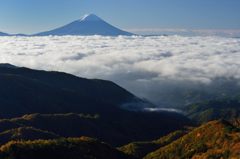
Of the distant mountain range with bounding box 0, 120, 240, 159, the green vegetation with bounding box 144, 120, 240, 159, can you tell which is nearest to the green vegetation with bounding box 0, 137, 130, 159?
the distant mountain range with bounding box 0, 120, 240, 159

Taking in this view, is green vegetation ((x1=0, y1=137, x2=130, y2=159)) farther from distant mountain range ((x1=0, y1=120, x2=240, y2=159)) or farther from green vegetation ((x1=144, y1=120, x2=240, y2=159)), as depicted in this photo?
green vegetation ((x1=144, y1=120, x2=240, y2=159))

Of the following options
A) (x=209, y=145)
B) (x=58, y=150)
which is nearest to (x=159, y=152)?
(x=209, y=145)

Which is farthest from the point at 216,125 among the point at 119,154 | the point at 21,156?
the point at 21,156

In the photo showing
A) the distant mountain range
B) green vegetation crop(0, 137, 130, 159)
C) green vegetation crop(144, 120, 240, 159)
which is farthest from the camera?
green vegetation crop(144, 120, 240, 159)

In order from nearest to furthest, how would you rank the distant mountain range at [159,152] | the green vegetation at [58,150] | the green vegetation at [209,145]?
the green vegetation at [58,150]
the distant mountain range at [159,152]
the green vegetation at [209,145]

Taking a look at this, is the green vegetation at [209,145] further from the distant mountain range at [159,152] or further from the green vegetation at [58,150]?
the green vegetation at [58,150]

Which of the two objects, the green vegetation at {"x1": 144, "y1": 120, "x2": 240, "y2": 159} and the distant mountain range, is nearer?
the distant mountain range

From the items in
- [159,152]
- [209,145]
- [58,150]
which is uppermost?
[58,150]

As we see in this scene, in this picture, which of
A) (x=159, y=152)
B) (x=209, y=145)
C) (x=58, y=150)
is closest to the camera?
(x=58, y=150)

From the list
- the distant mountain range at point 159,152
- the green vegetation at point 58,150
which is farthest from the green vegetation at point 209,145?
the green vegetation at point 58,150

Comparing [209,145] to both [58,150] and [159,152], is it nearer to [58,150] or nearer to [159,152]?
[159,152]

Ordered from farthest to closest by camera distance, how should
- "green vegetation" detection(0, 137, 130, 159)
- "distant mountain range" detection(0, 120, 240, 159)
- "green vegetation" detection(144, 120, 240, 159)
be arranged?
1. "green vegetation" detection(144, 120, 240, 159)
2. "distant mountain range" detection(0, 120, 240, 159)
3. "green vegetation" detection(0, 137, 130, 159)

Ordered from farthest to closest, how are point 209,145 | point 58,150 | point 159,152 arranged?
point 159,152
point 209,145
point 58,150

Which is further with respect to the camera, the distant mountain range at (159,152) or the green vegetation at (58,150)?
the distant mountain range at (159,152)
